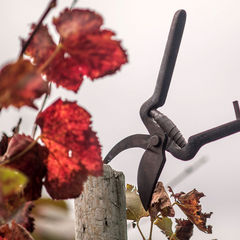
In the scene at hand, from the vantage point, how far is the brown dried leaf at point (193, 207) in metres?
0.83

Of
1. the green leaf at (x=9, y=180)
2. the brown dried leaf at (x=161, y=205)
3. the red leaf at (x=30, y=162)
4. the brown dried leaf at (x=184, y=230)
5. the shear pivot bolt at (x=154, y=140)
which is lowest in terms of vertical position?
the green leaf at (x=9, y=180)

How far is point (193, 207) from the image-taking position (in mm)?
842

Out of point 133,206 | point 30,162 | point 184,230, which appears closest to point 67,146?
point 30,162

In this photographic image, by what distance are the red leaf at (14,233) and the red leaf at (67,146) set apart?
6 centimetres

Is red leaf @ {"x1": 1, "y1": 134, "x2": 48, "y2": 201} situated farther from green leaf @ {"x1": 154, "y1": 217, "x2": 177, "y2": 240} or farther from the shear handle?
the shear handle

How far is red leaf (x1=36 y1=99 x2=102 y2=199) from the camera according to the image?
232 mm

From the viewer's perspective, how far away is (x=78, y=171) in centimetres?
24

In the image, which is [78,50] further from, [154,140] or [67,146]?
[154,140]

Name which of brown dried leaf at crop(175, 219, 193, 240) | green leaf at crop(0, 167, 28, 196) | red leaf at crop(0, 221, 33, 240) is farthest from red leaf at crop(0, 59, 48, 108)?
brown dried leaf at crop(175, 219, 193, 240)

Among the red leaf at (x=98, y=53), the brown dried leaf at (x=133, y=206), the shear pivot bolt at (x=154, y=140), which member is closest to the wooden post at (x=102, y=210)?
the brown dried leaf at (x=133, y=206)

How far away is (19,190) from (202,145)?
80cm

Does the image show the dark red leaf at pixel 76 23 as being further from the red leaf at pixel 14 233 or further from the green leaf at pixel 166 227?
the green leaf at pixel 166 227

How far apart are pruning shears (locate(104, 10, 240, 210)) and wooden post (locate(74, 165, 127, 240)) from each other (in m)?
0.06

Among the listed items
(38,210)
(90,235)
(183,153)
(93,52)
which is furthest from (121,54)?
(183,153)
